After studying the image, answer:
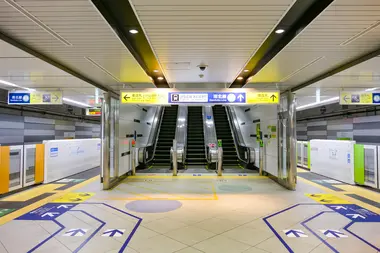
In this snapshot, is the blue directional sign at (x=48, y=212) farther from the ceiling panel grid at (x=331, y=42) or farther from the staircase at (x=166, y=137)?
the staircase at (x=166, y=137)

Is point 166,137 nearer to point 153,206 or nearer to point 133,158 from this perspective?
point 133,158

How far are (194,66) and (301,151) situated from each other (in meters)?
8.37

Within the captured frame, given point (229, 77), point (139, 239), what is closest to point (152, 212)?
point (139, 239)

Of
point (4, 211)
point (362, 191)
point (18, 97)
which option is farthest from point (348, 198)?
point (18, 97)

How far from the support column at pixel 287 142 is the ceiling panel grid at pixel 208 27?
3.13 metres

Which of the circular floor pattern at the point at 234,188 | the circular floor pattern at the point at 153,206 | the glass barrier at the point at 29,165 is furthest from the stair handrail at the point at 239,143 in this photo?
the glass barrier at the point at 29,165

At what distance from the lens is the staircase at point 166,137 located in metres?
11.6

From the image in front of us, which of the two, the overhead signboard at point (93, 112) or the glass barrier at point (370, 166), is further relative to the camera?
the overhead signboard at point (93, 112)

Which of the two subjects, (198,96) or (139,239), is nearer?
(139,239)

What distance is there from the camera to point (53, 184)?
762cm

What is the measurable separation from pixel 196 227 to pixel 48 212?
313cm

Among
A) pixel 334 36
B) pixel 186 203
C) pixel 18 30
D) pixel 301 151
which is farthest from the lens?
pixel 301 151

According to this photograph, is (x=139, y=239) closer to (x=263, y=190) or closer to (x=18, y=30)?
(x=18, y=30)

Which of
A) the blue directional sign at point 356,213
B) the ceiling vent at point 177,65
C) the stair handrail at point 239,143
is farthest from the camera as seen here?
the stair handrail at point 239,143
